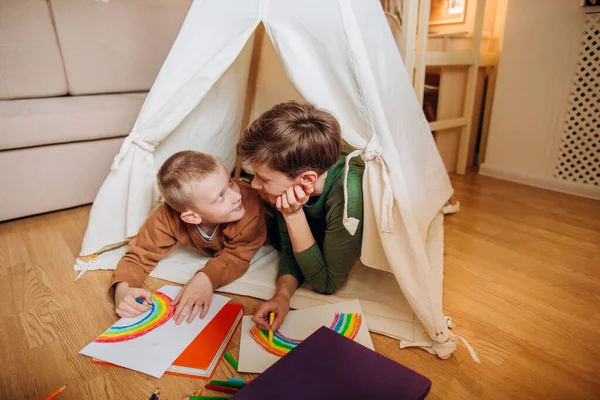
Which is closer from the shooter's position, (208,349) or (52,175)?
(208,349)

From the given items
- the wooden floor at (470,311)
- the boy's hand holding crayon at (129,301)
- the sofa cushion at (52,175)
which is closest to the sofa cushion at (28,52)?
the sofa cushion at (52,175)

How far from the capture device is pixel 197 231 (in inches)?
46.9

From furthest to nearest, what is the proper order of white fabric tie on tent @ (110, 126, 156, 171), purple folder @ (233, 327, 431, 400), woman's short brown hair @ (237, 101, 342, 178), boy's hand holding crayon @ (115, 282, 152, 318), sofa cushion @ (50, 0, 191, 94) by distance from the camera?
sofa cushion @ (50, 0, 191, 94) < white fabric tie on tent @ (110, 126, 156, 171) < boy's hand holding crayon @ (115, 282, 152, 318) < woman's short brown hair @ (237, 101, 342, 178) < purple folder @ (233, 327, 431, 400)

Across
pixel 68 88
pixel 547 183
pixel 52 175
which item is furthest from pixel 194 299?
pixel 547 183

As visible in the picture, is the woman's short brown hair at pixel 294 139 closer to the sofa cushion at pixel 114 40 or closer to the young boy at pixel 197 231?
the young boy at pixel 197 231

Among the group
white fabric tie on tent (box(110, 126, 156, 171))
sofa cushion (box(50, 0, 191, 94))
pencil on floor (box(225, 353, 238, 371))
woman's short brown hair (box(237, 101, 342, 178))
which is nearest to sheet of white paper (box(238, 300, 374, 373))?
pencil on floor (box(225, 353, 238, 371))

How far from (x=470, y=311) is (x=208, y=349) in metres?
0.68

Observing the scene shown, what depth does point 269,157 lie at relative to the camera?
91 centimetres

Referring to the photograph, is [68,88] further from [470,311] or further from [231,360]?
[470,311]

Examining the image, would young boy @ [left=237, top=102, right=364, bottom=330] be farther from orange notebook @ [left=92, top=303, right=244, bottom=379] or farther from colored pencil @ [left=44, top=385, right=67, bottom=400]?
colored pencil @ [left=44, top=385, right=67, bottom=400]

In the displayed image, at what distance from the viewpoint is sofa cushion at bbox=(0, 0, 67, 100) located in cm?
173

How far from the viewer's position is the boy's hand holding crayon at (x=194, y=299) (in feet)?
3.27

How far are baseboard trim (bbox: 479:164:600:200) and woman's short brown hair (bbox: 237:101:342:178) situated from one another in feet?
4.79

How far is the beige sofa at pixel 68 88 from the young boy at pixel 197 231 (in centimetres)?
72
